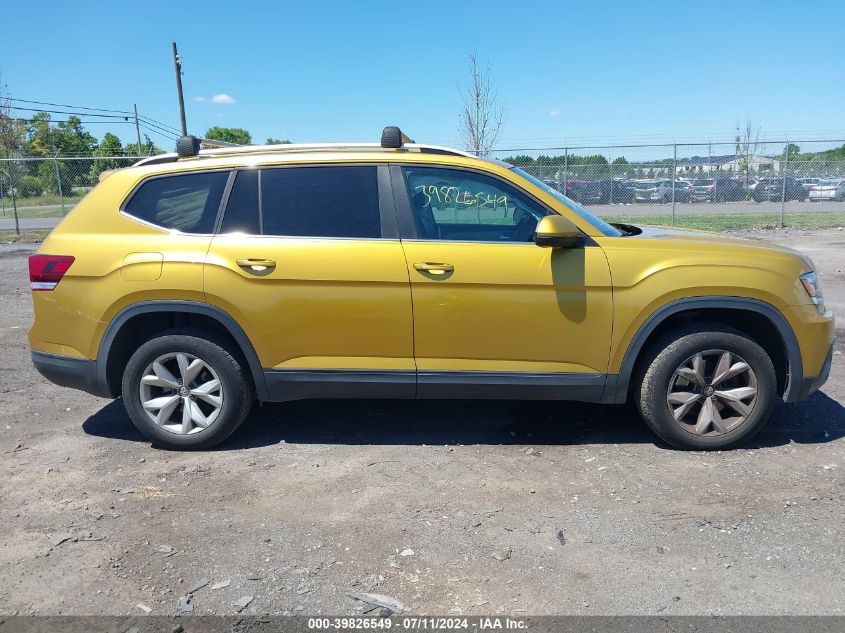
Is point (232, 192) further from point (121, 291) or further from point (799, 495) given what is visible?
point (799, 495)

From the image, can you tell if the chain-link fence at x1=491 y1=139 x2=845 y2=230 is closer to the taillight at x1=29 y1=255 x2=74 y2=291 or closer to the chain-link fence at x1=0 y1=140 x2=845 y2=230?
the chain-link fence at x1=0 y1=140 x2=845 y2=230

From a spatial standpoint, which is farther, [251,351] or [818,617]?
[251,351]

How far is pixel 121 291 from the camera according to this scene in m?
4.18

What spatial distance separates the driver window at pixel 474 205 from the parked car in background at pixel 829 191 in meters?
20.1

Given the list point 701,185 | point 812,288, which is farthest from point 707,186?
point 812,288

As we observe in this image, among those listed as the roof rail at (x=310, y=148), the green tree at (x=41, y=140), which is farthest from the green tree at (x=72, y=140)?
the roof rail at (x=310, y=148)

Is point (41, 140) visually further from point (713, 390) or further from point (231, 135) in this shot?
point (713, 390)

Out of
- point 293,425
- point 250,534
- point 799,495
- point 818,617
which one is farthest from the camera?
point 293,425

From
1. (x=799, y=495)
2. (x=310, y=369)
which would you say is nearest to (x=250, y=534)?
(x=310, y=369)

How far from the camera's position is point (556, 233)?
12.9ft

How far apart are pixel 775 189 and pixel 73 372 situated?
2037 centimetres

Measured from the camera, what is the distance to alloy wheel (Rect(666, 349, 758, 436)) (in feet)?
13.5

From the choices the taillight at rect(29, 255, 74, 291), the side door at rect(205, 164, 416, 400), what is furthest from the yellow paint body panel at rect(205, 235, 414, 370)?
the taillight at rect(29, 255, 74, 291)

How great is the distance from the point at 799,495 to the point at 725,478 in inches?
14.7
